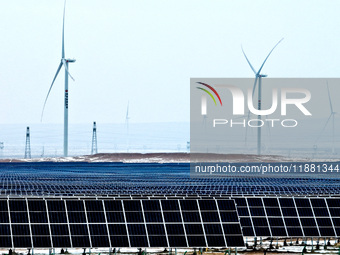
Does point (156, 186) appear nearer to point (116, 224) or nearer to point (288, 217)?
point (288, 217)

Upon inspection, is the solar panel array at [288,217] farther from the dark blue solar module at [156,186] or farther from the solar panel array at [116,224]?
the dark blue solar module at [156,186]

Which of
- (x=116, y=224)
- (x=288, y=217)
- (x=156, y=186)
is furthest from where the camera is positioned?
(x=156, y=186)

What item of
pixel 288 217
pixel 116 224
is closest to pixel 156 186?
pixel 288 217

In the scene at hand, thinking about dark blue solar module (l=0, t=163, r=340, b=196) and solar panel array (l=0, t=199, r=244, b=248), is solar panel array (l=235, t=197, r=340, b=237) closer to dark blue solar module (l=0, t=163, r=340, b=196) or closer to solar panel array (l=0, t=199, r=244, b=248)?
solar panel array (l=0, t=199, r=244, b=248)

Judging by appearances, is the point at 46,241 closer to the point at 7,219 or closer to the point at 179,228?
the point at 7,219

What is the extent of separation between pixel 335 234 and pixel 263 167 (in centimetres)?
11219

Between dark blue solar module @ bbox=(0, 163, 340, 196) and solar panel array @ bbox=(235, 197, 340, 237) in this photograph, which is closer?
solar panel array @ bbox=(235, 197, 340, 237)

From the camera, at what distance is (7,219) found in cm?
4794

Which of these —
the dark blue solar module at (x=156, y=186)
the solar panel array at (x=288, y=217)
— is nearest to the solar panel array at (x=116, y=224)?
the solar panel array at (x=288, y=217)

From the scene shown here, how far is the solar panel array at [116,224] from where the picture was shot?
→ 47.3 meters

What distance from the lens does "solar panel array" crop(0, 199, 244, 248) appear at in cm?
4731

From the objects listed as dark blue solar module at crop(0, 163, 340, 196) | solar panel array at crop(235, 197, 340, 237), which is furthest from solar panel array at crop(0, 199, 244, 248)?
dark blue solar module at crop(0, 163, 340, 196)

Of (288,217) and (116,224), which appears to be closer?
(116,224)

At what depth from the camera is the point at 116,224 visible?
48.6 metres
